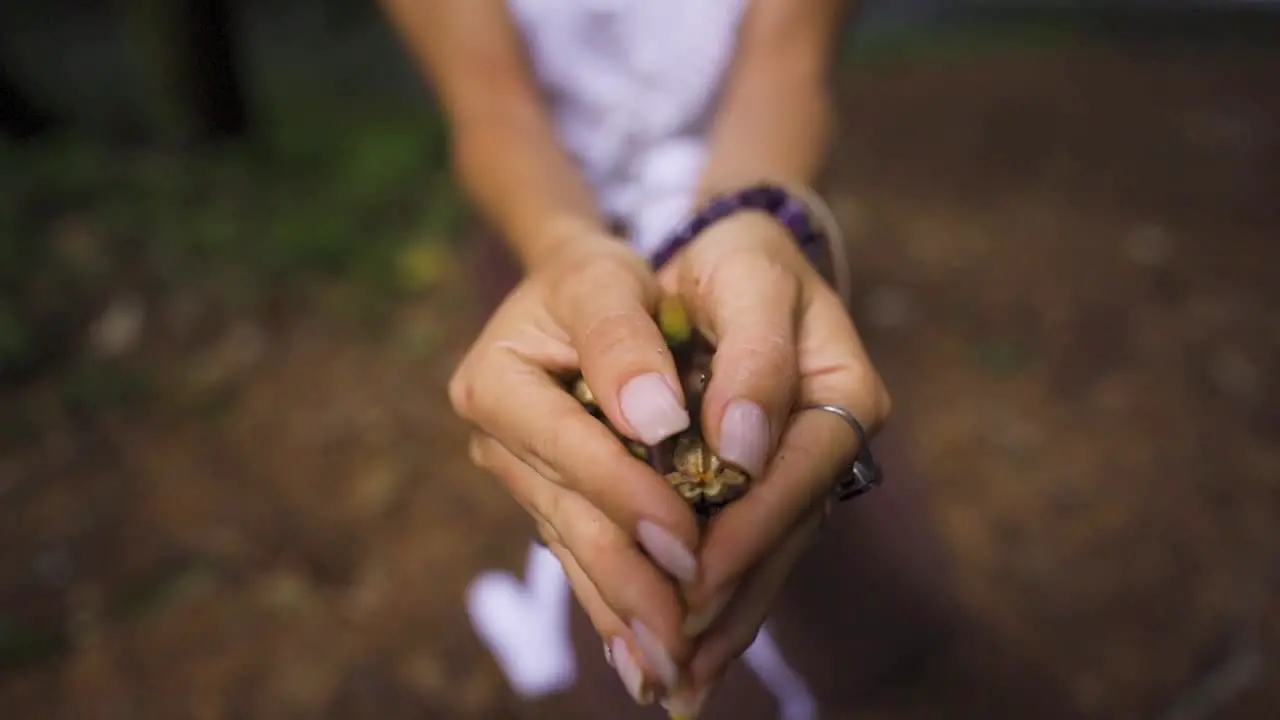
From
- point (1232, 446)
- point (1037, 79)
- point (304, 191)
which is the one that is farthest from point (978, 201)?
point (304, 191)

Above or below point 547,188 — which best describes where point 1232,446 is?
below

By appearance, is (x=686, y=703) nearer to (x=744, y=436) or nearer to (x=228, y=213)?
(x=744, y=436)

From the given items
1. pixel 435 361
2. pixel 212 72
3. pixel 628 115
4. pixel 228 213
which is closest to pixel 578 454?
pixel 628 115

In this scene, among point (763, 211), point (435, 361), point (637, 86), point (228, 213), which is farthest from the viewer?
point (228, 213)

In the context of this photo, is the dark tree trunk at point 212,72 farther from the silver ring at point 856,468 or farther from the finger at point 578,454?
the silver ring at point 856,468

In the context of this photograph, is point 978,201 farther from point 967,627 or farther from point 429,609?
point 429,609

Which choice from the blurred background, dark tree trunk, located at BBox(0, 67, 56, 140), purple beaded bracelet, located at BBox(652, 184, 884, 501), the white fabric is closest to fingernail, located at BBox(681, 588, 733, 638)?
purple beaded bracelet, located at BBox(652, 184, 884, 501)

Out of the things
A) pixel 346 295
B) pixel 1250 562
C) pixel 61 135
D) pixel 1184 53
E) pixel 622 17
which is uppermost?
pixel 622 17

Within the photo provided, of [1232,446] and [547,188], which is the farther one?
[1232,446]
